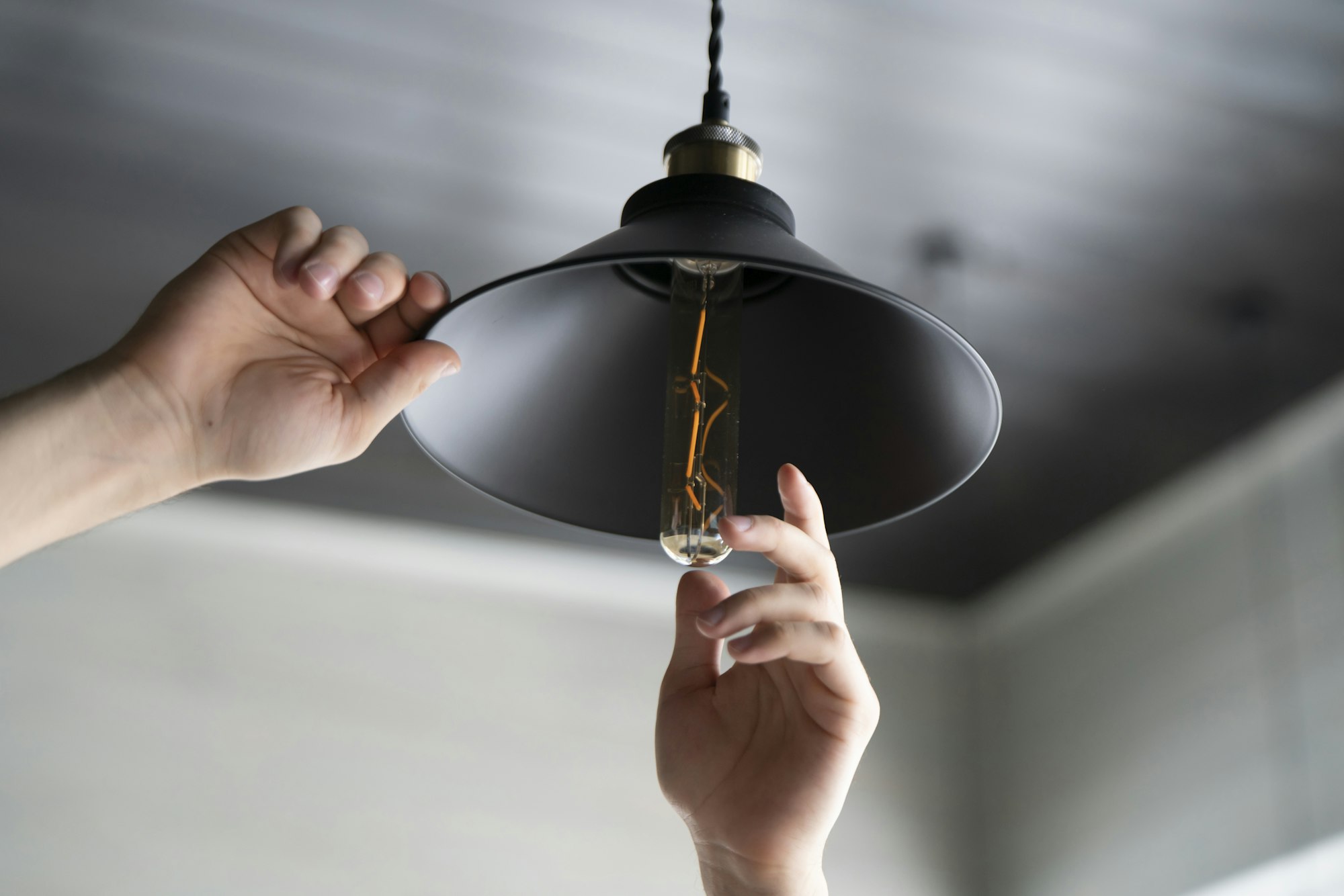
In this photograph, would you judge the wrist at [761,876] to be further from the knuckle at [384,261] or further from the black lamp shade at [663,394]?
the knuckle at [384,261]

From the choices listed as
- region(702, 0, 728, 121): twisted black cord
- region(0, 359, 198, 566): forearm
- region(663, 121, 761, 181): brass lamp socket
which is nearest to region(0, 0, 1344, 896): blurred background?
region(702, 0, 728, 121): twisted black cord

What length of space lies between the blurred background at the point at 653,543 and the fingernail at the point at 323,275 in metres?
0.84

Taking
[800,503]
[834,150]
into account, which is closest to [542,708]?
[834,150]

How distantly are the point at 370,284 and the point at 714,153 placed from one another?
0.80 feet

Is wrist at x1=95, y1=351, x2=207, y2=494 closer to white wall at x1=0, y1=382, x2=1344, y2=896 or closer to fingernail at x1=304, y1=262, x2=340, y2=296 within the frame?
fingernail at x1=304, y1=262, x2=340, y2=296

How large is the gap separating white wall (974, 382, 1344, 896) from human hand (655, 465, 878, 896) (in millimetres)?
1398

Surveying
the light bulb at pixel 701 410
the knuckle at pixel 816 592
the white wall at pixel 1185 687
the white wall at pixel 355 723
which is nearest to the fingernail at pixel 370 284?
the light bulb at pixel 701 410

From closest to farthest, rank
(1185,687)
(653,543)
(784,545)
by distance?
(784,545), (653,543), (1185,687)

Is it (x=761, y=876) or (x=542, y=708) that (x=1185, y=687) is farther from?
(x=761, y=876)

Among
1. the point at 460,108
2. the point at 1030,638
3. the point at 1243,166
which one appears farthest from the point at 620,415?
the point at 1030,638

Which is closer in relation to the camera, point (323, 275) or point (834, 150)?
point (323, 275)

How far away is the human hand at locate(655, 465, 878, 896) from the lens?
75cm

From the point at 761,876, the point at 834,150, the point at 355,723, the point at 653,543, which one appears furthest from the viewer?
the point at 355,723

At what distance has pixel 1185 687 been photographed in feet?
7.39
